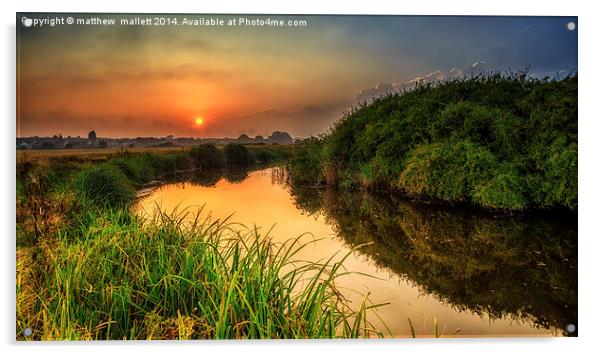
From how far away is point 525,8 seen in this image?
11.8 feet

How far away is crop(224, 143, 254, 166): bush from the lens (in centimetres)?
404

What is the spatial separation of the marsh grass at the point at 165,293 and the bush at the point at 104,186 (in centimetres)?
44

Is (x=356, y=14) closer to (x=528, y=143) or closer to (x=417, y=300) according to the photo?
(x=528, y=143)

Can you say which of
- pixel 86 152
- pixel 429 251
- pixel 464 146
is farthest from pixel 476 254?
pixel 86 152

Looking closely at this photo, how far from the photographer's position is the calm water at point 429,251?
3.47 m

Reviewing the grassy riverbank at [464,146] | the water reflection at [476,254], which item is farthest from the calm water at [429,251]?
the grassy riverbank at [464,146]

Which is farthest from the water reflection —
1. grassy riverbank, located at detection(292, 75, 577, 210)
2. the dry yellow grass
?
the dry yellow grass

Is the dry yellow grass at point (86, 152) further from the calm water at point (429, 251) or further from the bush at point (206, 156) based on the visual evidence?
the calm water at point (429, 251)

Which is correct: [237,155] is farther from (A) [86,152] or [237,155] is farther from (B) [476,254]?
(B) [476,254]

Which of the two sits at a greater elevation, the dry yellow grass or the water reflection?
the dry yellow grass

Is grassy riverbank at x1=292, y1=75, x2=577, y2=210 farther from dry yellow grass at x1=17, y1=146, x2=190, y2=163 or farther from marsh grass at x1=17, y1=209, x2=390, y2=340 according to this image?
marsh grass at x1=17, y1=209, x2=390, y2=340

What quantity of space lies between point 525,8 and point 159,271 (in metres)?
3.18

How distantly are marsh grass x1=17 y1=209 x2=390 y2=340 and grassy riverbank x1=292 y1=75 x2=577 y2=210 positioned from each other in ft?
4.70

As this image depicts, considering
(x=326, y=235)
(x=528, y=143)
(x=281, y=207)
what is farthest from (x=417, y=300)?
(x=528, y=143)
